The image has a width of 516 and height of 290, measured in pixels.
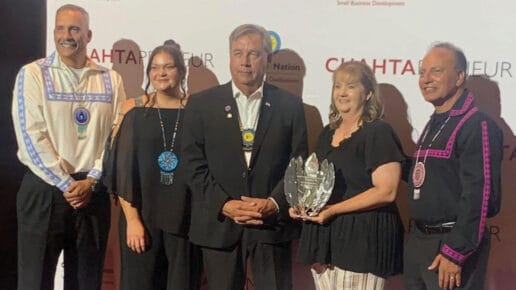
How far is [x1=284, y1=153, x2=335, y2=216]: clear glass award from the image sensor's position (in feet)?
5.35

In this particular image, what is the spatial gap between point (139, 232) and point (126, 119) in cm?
34

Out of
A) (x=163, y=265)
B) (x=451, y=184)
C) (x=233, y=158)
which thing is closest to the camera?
(x=451, y=184)

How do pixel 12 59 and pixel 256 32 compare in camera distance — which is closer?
pixel 256 32

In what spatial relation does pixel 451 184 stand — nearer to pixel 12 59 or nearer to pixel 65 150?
pixel 65 150

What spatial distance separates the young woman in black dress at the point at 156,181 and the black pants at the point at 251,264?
0.08 metres

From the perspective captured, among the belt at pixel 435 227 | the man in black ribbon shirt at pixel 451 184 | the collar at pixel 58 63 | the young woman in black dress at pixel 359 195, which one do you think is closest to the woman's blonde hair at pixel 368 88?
the young woman in black dress at pixel 359 195

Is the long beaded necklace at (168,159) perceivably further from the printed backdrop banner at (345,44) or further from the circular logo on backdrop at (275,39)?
the circular logo on backdrop at (275,39)

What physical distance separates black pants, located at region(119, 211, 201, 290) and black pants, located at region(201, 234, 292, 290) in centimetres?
6

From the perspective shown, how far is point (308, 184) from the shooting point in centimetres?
164

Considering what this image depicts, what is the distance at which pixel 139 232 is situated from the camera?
5.80 ft

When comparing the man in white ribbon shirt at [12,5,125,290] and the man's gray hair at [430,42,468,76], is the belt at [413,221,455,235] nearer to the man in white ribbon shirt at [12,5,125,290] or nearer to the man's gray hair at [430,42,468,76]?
the man's gray hair at [430,42,468,76]

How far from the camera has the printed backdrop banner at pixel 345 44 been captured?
1.64 metres

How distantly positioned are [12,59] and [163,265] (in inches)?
31.4

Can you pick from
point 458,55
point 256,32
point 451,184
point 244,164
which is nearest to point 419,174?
point 451,184
